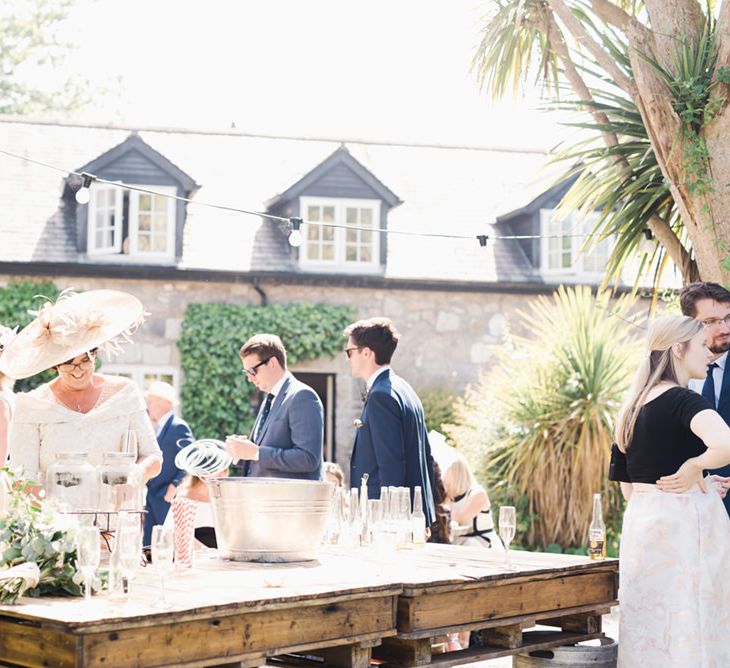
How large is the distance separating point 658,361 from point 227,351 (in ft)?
37.8

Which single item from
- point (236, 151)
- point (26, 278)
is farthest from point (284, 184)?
point (26, 278)

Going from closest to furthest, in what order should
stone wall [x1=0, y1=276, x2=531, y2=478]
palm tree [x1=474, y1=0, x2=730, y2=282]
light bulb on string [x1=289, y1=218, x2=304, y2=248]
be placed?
palm tree [x1=474, y1=0, x2=730, y2=282]
light bulb on string [x1=289, y1=218, x2=304, y2=248]
stone wall [x1=0, y1=276, x2=531, y2=478]

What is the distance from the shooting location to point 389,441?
5785mm

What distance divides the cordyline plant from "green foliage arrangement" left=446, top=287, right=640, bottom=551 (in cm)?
817

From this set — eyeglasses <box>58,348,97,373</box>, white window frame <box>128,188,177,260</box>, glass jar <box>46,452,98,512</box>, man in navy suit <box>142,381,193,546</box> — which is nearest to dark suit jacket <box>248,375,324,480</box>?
eyeglasses <box>58,348,97,373</box>

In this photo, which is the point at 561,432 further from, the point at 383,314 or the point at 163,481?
the point at 383,314

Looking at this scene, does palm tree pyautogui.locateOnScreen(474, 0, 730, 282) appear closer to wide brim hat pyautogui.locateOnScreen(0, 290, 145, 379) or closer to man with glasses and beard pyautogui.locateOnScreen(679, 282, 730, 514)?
man with glasses and beard pyautogui.locateOnScreen(679, 282, 730, 514)

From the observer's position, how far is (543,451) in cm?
1167

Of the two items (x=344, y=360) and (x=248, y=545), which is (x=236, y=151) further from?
(x=248, y=545)

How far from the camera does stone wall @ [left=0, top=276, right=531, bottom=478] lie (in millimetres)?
15969

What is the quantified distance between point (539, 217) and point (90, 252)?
628cm

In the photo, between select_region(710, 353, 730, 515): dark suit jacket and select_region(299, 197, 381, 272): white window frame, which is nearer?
select_region(710, 353, 730, 515): dark suit jacket

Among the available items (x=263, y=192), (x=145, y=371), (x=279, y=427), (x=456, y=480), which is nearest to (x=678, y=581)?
(x=279, y=427)

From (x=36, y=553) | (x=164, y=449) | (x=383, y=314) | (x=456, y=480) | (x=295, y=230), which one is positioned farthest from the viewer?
(x=383, y=314)
